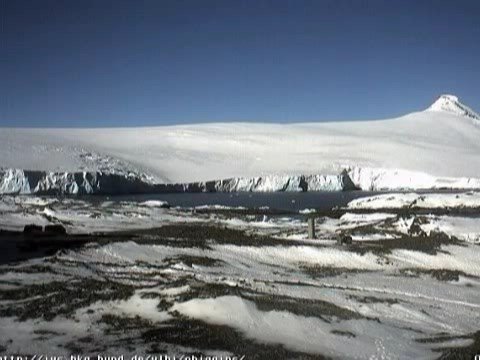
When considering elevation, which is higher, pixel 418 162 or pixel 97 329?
pixel 418 162

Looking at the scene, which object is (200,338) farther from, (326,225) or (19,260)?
(326,225)

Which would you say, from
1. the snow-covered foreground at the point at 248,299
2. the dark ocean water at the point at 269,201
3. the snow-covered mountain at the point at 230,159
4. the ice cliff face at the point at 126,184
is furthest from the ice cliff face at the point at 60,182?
the snow-covered foreground at the point at 248,299

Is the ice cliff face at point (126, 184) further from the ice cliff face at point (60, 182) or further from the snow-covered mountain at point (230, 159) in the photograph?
the snow-covered mountain at point (230, 159)

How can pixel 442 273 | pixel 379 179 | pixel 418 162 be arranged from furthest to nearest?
pixel 418 162 → pixel 379 179 → pixel 442 273

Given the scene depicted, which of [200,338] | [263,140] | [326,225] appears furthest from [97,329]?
[263,140]

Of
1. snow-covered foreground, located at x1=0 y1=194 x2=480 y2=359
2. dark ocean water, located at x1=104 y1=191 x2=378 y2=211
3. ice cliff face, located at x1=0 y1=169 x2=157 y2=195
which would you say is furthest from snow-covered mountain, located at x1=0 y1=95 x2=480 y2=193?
snow-covered foreground, located at x1=0 y1=194 x2=480 y2=359

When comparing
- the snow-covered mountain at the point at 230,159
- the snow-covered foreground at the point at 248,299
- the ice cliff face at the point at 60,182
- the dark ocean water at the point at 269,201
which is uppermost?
the snow-covered mountain at the point at 230,159

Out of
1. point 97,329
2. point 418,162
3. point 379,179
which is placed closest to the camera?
point 97,329

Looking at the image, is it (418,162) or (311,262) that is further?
(418,162)
